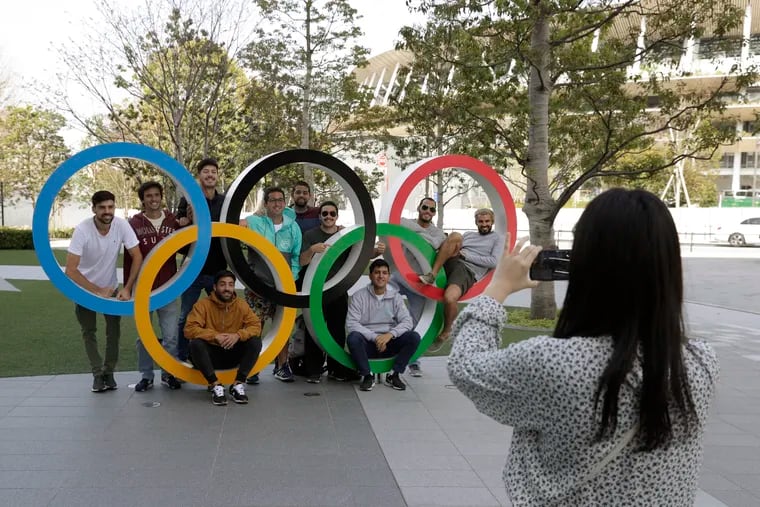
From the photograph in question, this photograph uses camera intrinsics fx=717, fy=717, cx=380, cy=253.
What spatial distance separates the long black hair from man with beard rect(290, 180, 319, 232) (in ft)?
20.6

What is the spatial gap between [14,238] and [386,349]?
2515 cm

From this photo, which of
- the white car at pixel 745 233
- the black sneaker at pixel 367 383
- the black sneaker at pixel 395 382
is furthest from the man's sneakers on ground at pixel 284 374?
the white car at pixel 745 233

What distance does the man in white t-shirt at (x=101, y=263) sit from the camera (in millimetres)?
6438

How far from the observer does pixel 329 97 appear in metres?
21.9

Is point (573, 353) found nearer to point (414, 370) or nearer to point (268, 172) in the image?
point (268, 172)

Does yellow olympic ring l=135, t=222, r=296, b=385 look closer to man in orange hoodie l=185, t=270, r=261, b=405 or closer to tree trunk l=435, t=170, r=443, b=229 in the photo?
man in orange hoodie l=185, t=270, r=261, b=405

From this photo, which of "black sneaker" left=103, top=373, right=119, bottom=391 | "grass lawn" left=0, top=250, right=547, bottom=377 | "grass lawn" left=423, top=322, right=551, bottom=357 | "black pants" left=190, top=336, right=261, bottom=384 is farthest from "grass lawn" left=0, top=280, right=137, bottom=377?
"grass lawn" left=423, top=322, right=551, bottom=357

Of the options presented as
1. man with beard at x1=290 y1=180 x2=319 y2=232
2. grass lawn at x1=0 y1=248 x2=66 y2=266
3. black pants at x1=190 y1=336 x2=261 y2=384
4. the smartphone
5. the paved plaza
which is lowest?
the paved plaza

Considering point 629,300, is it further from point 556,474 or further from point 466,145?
point 466,145

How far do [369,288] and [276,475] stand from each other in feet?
9.61

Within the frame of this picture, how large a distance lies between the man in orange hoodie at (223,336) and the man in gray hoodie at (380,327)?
100 centimetres

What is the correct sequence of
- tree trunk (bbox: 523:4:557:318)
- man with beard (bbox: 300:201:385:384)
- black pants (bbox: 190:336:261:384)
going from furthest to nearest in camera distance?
tree trunk (bbox: 523:4:557:318), man with beard (bbox: 300:201:385:384), black pants (bbox: 190:336:261:384)

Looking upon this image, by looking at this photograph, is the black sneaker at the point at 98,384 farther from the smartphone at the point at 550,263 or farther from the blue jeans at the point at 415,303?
the smartphone at the point at 550,263

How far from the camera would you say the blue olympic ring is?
6.27 metres
